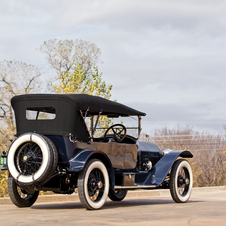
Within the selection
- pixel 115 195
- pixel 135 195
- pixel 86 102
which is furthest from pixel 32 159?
pixel 135 195

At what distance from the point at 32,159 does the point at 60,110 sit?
1.10 m

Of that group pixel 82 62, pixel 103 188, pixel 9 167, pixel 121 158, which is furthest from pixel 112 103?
pixel 82 62

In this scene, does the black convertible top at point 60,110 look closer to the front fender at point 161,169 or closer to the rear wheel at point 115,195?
the front fender at point 161,169

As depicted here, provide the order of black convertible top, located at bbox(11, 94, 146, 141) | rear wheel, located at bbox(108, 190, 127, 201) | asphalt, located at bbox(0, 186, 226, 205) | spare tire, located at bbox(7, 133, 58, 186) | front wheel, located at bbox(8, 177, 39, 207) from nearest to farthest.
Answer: spare tire, located at bbox(7, 133, 58, 186)
black convertible top, located at bbox(11, 94, 146, 141)
front wheel, located at bbox(8, 177, 39, 207)
asphalt, located at bbox(0, 186, 226, 205)
rear wheel, located at bbox(108, 190, 127, 201)

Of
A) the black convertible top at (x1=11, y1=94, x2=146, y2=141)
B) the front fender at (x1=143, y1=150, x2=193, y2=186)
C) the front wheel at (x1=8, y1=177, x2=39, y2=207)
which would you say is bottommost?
the front wheel at (x1=8, y1=177, x2=39, y2=207)

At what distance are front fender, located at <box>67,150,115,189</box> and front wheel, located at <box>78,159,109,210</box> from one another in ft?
0.47

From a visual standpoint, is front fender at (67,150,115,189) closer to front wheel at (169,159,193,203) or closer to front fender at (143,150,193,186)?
front fender at (143,150,193,186)

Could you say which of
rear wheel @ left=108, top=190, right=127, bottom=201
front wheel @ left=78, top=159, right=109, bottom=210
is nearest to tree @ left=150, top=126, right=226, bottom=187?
rear wheel @ left=108, top=190, right=127, bottom=201

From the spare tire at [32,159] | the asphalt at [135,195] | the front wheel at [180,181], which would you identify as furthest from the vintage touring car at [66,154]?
the asphalt at [135,195]

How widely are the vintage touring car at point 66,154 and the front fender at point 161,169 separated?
0.42ft

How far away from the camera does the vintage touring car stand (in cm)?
759

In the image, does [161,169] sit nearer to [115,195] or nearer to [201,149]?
[115,195]

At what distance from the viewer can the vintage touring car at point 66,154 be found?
299 inches

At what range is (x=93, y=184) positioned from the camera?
7.91m
